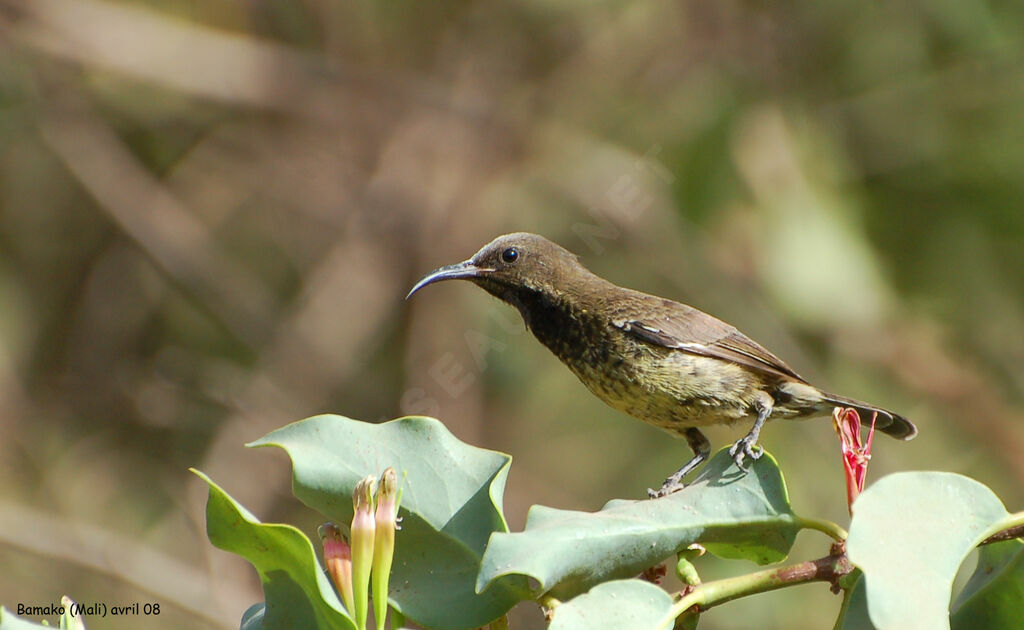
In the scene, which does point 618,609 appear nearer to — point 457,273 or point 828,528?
point 828,528

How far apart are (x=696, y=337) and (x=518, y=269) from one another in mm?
699

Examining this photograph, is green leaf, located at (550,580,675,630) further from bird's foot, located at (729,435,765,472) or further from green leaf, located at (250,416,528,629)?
bird's foot, located at (729,435,765,472)

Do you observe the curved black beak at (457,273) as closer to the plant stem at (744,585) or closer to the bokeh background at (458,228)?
the plant stem at (744,585)

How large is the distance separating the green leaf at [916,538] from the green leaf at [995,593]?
219 millimetres

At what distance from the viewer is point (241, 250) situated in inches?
329

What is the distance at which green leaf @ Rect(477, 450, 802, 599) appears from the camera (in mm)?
1945

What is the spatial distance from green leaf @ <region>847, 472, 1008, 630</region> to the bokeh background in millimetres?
4241

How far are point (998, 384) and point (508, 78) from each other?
3.78 m

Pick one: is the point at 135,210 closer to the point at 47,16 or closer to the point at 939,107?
the point at 47,16

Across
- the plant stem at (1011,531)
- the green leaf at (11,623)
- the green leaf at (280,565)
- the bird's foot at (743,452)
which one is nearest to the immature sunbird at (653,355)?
the bird's foot at (743,452)

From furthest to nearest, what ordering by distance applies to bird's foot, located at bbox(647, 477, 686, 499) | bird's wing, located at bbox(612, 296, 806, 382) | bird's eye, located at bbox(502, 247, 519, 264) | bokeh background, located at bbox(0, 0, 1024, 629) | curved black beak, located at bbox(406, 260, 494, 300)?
1. bokeh background, located at bbox(0, 0, 1024, 629)
2. bird's eye, located at bbox(502, 247, 519, 264)
3. curved black beak, located at bbox(406, 260, 494, 300)
4. bird's wing, located at bbox(612, 296, 806, 382)
5. bird's foot, located at bbox(647, 477, 686, 499)

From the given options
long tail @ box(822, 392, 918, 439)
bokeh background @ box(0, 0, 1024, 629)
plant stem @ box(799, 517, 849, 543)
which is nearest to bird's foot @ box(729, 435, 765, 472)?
plant stem @ box(799, 517, 849, 543)

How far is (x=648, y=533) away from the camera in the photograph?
2.11 m

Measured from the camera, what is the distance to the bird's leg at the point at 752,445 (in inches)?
90.9
